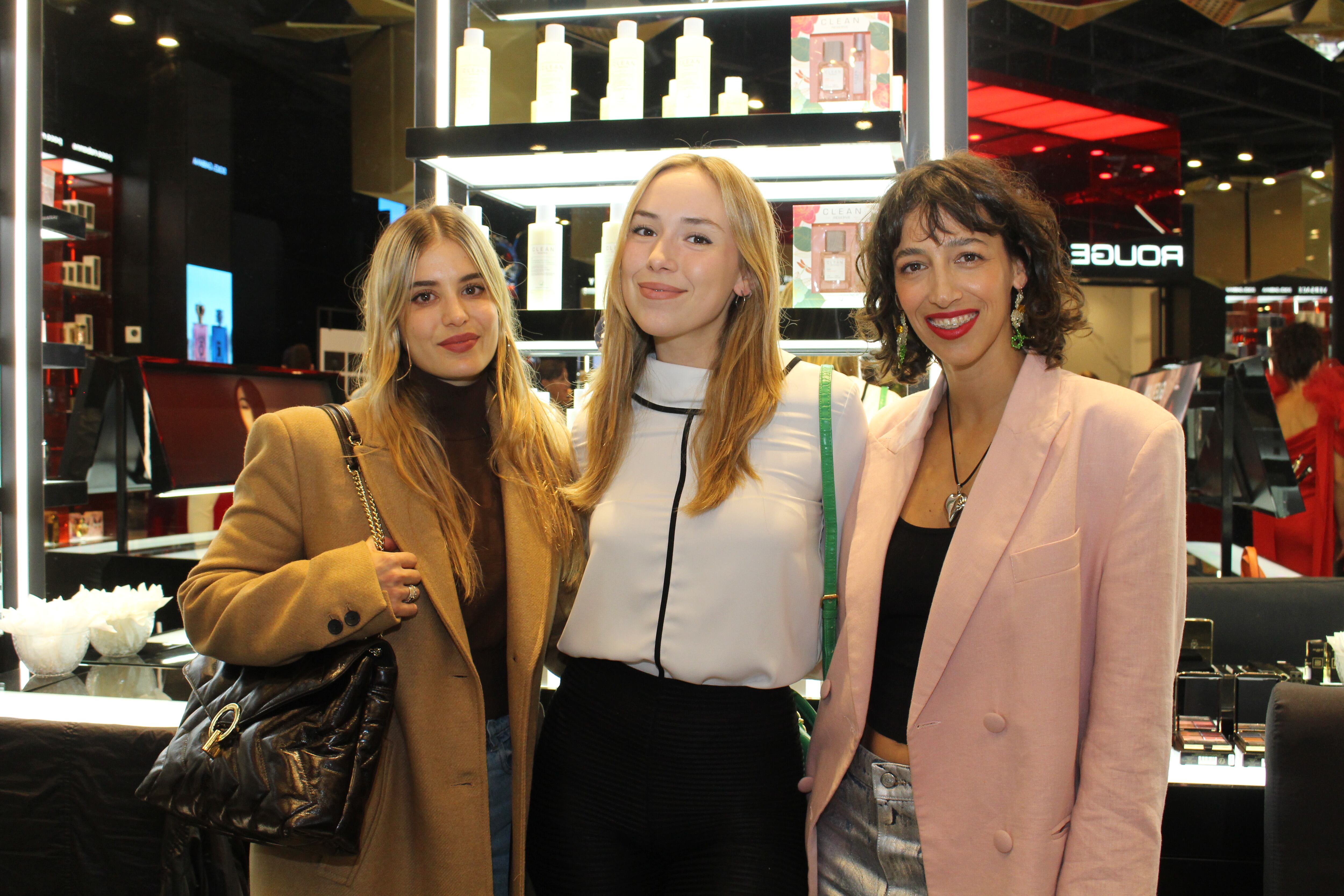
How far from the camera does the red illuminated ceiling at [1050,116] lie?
6258mm

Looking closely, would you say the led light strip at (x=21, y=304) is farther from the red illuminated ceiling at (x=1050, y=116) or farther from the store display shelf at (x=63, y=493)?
the red illuminated ceiling at (x=1050, y=116)

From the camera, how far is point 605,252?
2.61 m

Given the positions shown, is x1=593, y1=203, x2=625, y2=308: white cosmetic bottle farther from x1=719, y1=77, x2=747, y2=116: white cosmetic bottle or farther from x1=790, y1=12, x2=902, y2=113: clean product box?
x1=790, y1=12, x2=902, y2=113: clean product box

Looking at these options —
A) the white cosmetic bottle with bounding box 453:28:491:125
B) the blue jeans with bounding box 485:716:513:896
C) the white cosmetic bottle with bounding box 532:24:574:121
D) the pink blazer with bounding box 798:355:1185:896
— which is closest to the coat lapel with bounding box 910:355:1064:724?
the pink blazer with bounding box 798:355:1185:896

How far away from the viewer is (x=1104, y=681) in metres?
1.22

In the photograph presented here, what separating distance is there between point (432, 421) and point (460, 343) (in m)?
0.15

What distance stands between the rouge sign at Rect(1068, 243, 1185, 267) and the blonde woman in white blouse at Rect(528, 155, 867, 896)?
5.84 meters

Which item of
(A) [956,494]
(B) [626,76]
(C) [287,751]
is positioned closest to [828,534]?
(A) [956,494]

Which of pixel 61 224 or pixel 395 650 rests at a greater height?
pixel 61 224

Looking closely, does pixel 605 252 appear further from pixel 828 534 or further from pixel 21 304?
pixel 21 304

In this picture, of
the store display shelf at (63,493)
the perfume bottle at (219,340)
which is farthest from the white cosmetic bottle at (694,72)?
the perfume bottle at (219,340)

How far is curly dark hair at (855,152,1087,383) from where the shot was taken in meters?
1.39

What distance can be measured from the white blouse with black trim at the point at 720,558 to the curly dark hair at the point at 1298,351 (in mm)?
4671

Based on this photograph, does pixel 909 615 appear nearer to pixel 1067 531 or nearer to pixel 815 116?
pixel 1067 531
